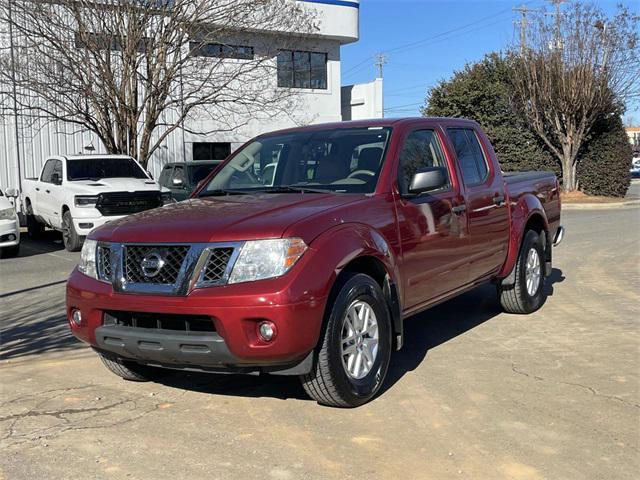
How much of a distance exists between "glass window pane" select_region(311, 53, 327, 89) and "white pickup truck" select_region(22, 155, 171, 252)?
43.2ft

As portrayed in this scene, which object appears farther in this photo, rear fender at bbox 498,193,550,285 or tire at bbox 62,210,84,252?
tire at bbox 62,210,84,252

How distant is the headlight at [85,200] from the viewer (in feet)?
41.5

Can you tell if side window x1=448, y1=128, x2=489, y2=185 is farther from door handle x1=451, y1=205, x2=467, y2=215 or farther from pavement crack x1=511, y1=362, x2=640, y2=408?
pavement crack x1=511, y1=362, x2=640, y2=408

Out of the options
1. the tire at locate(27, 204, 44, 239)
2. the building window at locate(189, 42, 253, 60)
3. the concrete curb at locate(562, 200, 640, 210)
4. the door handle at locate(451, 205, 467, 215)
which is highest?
the building window at locate(189, 42, 253, 60)

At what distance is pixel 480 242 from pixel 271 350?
2756 millimetres

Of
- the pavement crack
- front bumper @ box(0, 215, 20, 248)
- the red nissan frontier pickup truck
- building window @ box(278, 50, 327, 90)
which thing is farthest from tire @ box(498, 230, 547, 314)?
building window @ box(278, 50, 327, 90)

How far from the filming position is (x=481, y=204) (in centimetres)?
605

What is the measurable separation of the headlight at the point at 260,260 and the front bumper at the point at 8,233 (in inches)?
366

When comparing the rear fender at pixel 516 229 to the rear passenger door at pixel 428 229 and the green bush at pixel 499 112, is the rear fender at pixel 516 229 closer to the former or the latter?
the rear passenger door at pixel 428 229

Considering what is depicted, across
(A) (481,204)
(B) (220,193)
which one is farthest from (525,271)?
(B) (220,193)

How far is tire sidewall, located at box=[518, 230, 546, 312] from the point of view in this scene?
6867 millimetres

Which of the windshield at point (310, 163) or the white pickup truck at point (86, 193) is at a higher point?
the windshield at point (310, 163)

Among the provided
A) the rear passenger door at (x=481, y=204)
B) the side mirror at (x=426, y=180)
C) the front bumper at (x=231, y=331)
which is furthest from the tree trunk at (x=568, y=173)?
the front bumper at (x=231, y=331)

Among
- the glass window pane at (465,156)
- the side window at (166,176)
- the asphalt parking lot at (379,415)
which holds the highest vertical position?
the glass window pane at (465,156)
